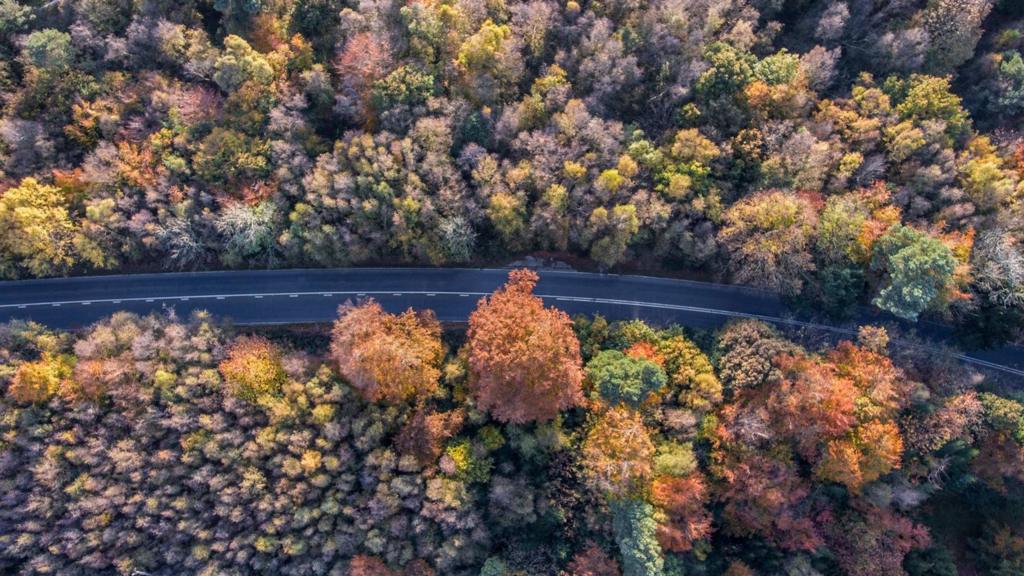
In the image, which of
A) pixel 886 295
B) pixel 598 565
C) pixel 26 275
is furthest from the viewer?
pixel 26 275

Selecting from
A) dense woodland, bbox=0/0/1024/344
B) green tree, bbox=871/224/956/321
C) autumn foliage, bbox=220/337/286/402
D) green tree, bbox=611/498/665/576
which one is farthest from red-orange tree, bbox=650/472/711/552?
autumn foliage, bbox=220/337/286/402

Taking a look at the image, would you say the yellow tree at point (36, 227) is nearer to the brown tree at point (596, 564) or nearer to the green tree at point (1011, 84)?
the brown tree at point (596, 564)

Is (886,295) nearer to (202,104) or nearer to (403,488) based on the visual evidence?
(403,488)

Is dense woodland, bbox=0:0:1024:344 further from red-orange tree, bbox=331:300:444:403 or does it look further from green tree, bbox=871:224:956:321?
red-orange tree, bbox=331:300:444:403

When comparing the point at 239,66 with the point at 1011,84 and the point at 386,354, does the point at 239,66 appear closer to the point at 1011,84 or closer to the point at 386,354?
the point at 386,354

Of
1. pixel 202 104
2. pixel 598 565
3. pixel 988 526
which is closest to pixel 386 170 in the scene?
pixel 202 104

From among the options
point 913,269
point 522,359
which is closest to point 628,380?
point 522,359
